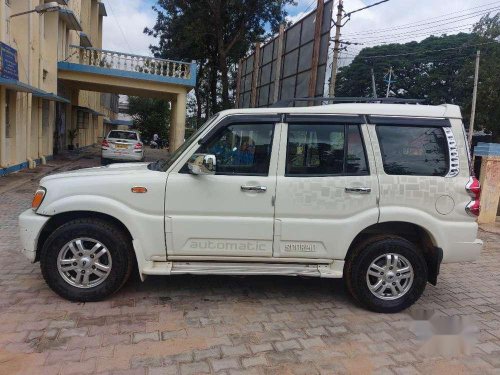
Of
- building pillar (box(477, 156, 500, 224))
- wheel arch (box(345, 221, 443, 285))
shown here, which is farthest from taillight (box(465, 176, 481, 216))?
building pillar (box(477, 156, 500, 224))

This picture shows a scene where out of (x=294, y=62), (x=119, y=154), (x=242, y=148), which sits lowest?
(x=119, y=154)

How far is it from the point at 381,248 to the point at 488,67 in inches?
1218

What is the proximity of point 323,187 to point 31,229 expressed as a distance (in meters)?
2.63

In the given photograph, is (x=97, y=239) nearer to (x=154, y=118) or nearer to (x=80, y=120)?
(x=80, y=120)

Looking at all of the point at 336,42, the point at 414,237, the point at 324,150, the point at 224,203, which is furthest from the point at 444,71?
the point at 224,203

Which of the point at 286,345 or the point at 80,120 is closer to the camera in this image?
the point at 286,345

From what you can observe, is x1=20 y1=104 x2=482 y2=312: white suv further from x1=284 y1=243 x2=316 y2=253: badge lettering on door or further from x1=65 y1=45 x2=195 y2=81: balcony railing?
x1=65 y1=45 x2=195 y2=81: balcony railing

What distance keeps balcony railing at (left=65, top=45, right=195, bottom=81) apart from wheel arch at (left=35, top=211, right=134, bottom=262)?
1467cm

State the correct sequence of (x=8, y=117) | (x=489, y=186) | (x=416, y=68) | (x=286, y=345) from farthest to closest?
(x=416, y=68) < (x=8, y=117) < (x=489, y=186) < (x=286, y=345)

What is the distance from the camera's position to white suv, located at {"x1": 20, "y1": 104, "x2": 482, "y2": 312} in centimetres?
364

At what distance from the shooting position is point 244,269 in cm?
374

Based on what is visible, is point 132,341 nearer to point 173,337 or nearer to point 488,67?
point 173,337

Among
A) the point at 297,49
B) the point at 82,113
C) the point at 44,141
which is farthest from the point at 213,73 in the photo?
the point at 297,49

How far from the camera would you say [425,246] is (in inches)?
157
